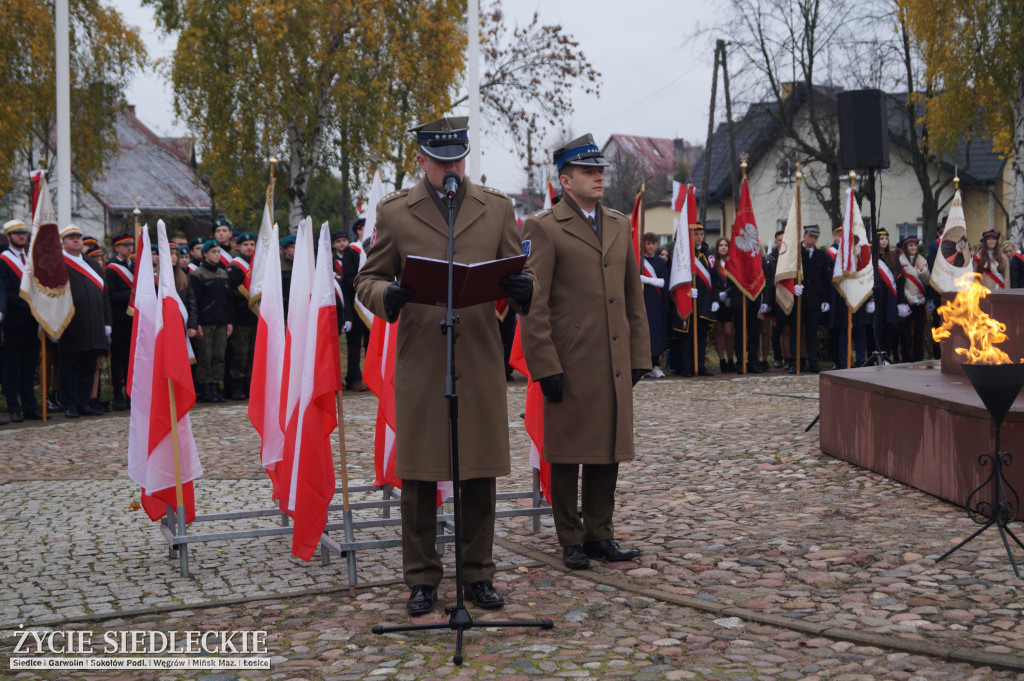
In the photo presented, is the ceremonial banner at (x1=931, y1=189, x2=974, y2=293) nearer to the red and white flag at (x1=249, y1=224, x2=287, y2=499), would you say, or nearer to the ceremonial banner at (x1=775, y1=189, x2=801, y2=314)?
the ceremonial banner at (x1=775, y1=189, x2=801, y2=314)

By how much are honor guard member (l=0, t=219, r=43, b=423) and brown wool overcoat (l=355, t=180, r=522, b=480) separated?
8.61m

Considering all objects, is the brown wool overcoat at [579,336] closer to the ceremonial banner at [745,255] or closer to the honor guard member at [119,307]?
the honor guard member at [119,307]

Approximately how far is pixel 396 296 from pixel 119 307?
10005mm

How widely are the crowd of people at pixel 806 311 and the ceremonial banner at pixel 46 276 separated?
807 cm

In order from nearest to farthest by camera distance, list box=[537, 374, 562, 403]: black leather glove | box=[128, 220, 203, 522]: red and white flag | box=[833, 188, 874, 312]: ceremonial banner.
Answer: box=[537, 374, 562, 403]: black leather glove, box=[128, 220, 203, 522]: red and white flag, box=[833, 188, 874, 312]: ceremonial banner

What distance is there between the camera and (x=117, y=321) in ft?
44.1

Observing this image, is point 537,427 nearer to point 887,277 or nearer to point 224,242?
point 224,242

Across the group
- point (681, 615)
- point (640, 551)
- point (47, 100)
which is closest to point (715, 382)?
point (640, 551)

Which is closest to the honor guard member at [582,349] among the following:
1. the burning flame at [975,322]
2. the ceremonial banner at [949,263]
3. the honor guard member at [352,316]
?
the burning flame at [975,322]

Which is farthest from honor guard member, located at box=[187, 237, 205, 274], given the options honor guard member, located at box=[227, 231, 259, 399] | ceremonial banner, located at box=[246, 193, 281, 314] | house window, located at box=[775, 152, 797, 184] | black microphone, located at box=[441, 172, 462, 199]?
house window, located at box=[775, 152, 797, 184]

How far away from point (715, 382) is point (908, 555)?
992cm

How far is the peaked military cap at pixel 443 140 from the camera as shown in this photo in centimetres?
491

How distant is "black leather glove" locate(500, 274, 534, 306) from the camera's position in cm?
467

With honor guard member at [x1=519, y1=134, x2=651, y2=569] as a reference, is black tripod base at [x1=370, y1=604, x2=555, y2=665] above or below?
below
